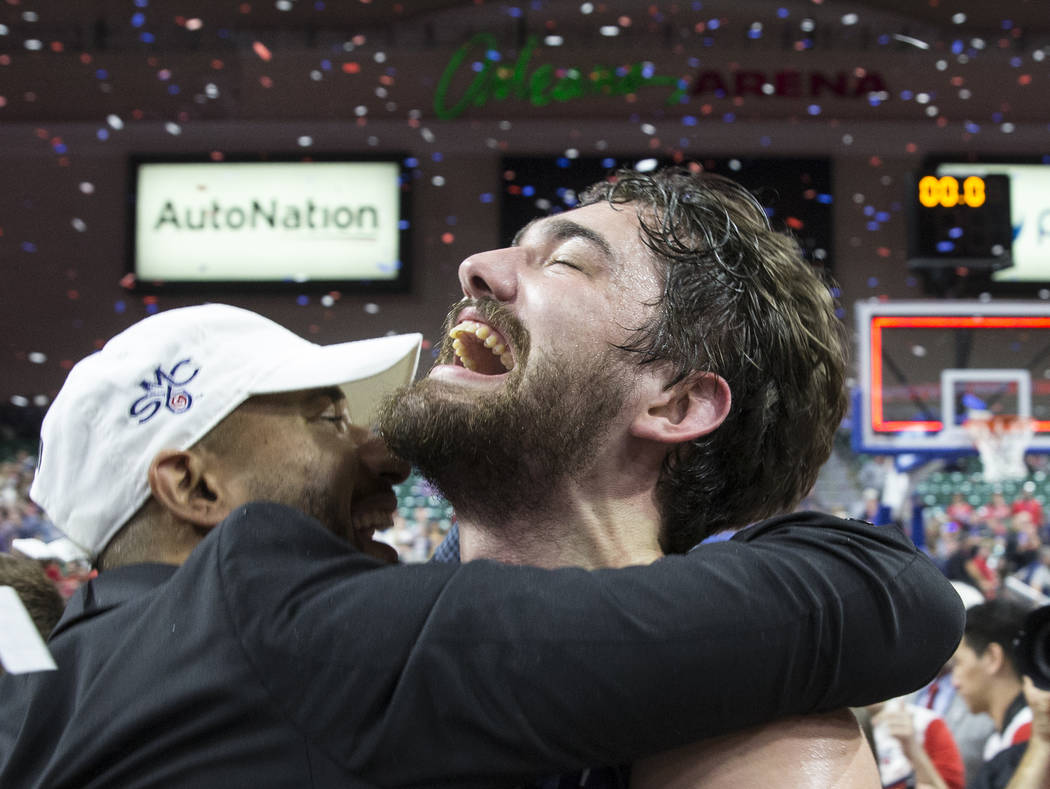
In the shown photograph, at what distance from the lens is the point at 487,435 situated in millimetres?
1046

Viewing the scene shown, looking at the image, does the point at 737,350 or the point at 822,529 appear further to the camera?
the point at 737,350

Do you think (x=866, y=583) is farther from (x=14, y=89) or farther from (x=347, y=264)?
(x=14, y=89)

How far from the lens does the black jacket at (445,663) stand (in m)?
0.74

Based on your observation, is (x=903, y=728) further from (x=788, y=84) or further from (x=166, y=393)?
(x=788, y=84)

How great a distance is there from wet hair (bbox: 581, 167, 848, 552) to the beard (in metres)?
0.06

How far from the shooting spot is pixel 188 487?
100 centimetres

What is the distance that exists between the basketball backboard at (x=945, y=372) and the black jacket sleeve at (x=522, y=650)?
4.37m

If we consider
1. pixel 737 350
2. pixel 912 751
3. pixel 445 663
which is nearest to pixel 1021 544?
pixel 912 751

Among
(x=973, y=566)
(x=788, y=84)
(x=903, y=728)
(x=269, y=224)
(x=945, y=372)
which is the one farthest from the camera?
(x=788, y=84)

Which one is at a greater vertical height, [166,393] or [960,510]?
[166,393]

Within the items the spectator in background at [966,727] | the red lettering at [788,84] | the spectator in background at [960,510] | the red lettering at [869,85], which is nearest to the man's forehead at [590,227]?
the spectator in background at [966,727]

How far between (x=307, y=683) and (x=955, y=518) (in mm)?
6526

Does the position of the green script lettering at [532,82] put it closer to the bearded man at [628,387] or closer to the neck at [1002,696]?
the neck at [1002,696]

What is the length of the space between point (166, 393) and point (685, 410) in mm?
485
